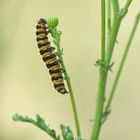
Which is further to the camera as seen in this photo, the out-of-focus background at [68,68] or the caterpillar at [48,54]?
the out-of-focus background at [68,68]

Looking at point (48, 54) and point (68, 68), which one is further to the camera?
point (68, 68)

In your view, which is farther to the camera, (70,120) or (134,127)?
(70,120)

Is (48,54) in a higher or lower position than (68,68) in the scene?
lower

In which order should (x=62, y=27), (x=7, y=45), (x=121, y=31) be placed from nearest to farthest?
(x=121, y=31) < (x=62, y=27) < (x=7, y=45)

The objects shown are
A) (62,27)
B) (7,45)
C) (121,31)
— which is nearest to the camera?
(121,31)

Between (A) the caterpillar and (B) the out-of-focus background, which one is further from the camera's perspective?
Result: (B) the out-of-focus background

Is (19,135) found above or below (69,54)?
below

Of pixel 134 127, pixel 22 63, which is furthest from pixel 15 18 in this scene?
pixel 134 127

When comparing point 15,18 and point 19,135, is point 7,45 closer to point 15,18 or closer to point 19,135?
point 15,18
